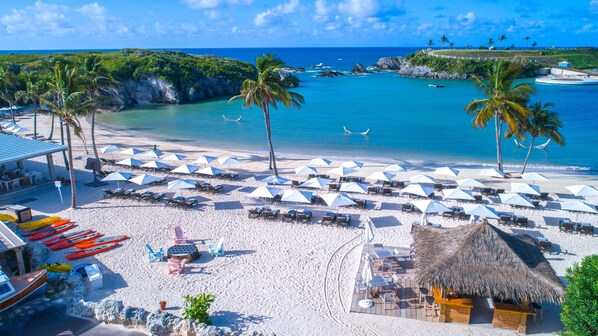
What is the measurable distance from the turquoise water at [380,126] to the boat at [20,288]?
2468 centimetres

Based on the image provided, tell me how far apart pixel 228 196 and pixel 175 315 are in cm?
1042

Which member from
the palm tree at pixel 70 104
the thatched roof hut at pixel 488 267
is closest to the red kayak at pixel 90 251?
the palm tree at pixel 70 104

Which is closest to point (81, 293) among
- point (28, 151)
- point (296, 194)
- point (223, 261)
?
point (223, 261)

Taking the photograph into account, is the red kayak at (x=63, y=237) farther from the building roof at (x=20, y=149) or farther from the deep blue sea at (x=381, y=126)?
the deep blue sea at (x=381, y=126)

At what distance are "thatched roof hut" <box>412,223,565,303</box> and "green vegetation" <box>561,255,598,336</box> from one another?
2.08m

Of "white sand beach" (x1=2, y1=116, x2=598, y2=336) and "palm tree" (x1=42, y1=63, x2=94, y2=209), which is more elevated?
"palm tree" (x1=42, y1=63, x2=94, y2=209)

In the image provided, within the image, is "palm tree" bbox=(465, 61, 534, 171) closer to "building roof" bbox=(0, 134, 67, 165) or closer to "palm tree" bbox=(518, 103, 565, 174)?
"palm tree" bbox=(518, 103, 565, 174)

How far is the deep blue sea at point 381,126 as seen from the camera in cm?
3431

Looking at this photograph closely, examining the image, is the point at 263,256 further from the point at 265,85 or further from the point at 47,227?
the point at 265,85

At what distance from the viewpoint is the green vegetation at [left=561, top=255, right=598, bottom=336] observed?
8133mm

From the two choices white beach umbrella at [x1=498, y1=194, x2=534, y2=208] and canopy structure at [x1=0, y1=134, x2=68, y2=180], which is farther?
canopy structure at [x1=0, y1=134, x2=68, y2=180]

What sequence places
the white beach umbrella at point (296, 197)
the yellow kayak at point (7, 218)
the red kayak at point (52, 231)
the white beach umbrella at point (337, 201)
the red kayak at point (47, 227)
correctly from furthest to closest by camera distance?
the white beach umbrella at point (296, 197)
the white beach umbrella at point (337, 201)
the yellow kayak at point (7, 218)
the red kayak at point (47, 227)
the red kayak at point (52, 231)

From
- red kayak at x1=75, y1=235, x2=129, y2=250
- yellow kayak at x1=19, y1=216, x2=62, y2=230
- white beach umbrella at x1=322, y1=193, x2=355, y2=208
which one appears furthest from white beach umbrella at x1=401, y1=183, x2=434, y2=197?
yellow kayak at x1=19, y1=216, x2=62, y2=230

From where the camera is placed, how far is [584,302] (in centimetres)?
830
